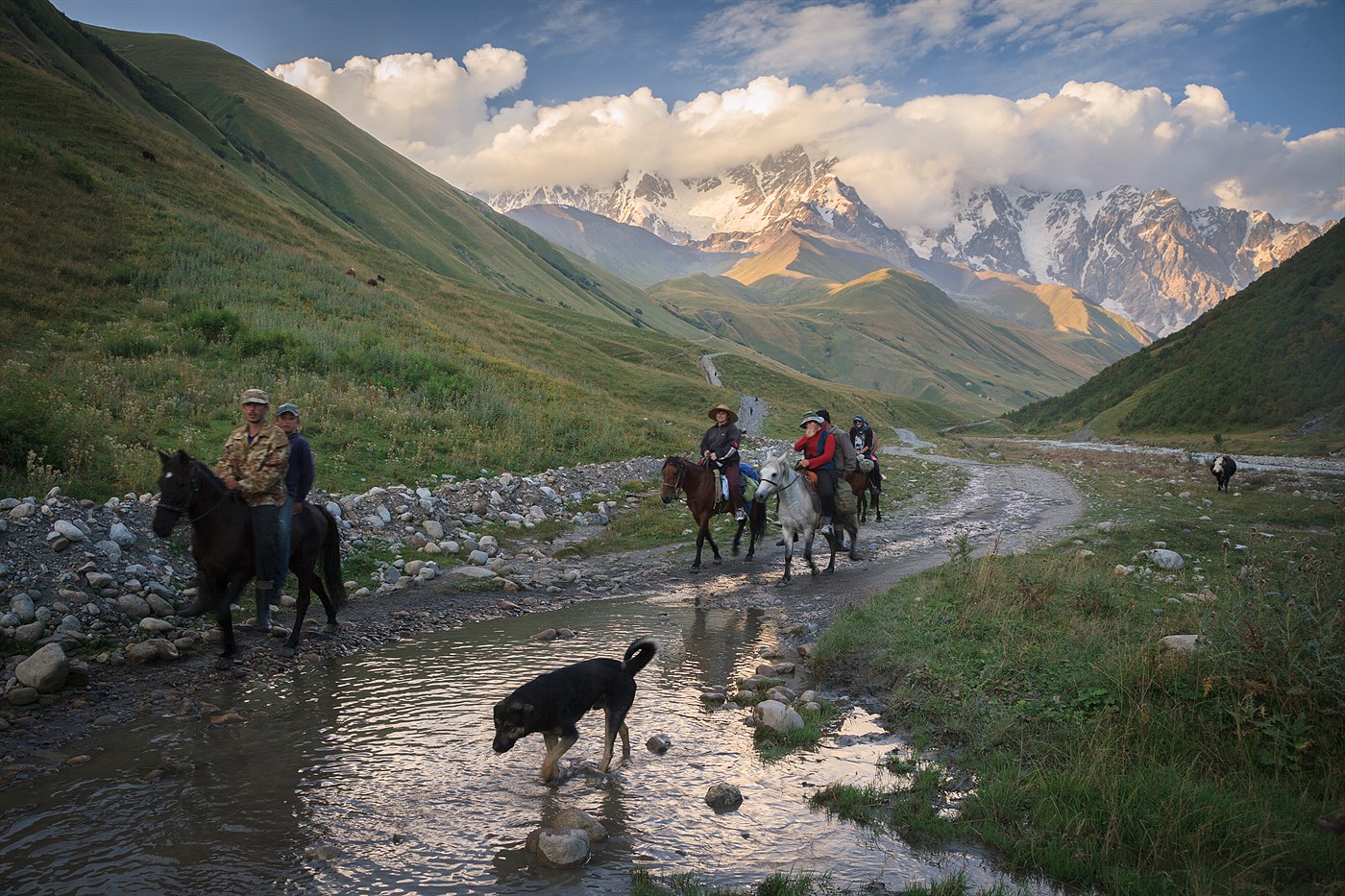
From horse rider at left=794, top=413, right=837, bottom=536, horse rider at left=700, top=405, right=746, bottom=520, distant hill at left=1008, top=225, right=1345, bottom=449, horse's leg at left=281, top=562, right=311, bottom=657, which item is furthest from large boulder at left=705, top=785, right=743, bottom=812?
distant hill at left=1008, top=225, right=1345, bottom=449

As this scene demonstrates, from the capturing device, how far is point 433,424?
2262 centimetres

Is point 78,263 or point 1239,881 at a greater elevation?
point 78,263

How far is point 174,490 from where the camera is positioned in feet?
29.1

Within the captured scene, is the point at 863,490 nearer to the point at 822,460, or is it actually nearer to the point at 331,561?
the point at 822,460

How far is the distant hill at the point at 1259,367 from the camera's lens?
182 feet

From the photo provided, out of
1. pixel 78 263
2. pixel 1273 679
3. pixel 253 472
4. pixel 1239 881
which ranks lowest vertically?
pixel 1239 881

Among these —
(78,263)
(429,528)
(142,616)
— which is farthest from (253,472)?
(78,263)

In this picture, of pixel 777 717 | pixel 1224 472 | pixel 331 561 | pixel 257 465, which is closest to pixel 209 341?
pixel 331 561

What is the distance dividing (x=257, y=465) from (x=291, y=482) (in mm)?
745

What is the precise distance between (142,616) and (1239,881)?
12.5 metres

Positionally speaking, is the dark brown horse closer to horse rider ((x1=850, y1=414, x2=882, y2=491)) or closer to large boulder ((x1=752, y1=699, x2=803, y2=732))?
horse rider ((x1=850, y1=414, x2=882, y2=491))

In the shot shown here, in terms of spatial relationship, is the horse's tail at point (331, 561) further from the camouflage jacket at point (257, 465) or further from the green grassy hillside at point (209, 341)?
the green grassy hillside at point (209, 341)

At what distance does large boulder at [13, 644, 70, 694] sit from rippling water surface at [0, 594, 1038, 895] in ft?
4.64

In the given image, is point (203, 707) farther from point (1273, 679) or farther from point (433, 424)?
point (433, 424)
